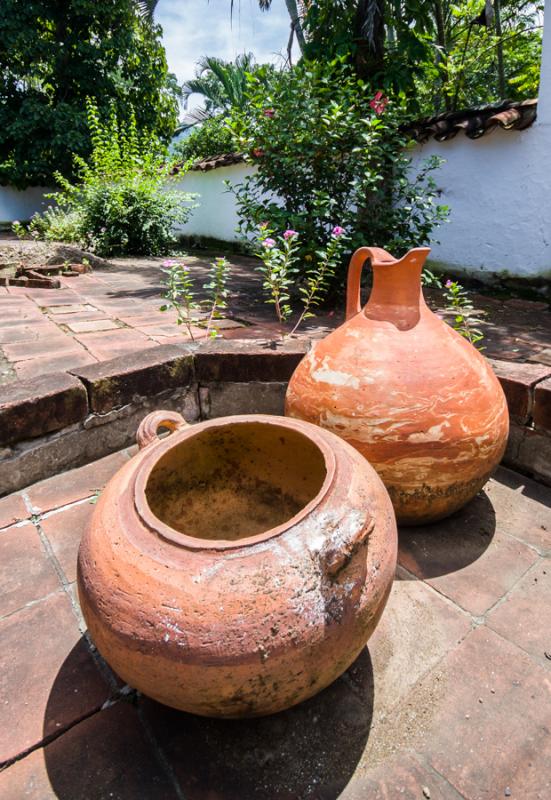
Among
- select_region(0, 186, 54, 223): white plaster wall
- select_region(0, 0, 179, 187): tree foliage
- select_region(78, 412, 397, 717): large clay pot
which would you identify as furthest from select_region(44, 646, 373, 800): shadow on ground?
select_region(0, 186, 54, 223): white plaster wall

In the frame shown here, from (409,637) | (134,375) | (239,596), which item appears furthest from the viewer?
(134,375)

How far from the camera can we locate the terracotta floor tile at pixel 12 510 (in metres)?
1.88

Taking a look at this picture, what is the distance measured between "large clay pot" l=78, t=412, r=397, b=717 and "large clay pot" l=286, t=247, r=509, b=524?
492 millimetres

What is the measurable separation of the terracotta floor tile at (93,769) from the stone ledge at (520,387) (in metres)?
1.95

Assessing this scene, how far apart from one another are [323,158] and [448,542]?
327cm

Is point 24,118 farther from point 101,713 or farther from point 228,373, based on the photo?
point 101,713

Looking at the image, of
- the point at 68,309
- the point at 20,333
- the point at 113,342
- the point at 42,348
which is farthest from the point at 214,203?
the point at 42,348

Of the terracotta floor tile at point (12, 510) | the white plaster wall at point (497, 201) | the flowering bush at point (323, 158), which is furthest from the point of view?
the white plaster wall at point (497, 201)

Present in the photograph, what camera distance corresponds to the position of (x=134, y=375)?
2361mm

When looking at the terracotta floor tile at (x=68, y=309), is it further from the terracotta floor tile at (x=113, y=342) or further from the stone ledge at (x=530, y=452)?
the stone ledge at (x=530, y=452)

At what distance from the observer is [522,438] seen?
2.17m

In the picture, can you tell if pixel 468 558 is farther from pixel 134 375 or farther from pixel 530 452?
pixel 134 375

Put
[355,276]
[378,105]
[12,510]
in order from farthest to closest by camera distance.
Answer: [378,105], [355,276], [12,510]

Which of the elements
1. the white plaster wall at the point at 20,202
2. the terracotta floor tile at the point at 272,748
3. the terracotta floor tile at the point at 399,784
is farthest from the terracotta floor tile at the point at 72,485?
the white plaster wall at the point at 20,202
